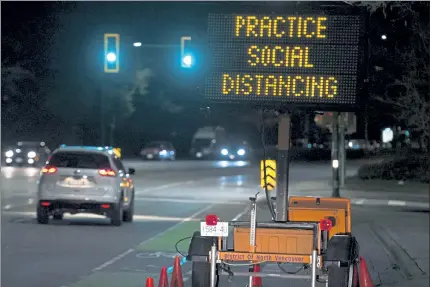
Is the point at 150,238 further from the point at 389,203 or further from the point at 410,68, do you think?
the point at 410,68

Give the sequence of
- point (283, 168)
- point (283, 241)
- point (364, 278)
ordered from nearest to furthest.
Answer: point (283, 241), point (283, 168), point (364, 278)

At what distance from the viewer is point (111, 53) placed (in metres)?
28.3

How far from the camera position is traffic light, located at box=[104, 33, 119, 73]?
2814cm

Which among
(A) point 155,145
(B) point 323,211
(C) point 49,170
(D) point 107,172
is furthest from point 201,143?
(B) point 323,211

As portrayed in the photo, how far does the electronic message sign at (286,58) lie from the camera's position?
9.84 metres

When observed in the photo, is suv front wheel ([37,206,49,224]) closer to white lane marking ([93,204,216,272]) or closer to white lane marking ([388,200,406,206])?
white lane marking ([93,204,216,272])

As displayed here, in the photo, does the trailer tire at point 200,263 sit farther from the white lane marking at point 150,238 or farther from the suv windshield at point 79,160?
the suv windshield at point 79,160

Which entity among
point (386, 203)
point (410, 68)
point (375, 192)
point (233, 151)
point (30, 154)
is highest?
point (410, 68)

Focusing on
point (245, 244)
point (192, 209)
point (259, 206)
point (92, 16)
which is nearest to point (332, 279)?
point (245, 244)

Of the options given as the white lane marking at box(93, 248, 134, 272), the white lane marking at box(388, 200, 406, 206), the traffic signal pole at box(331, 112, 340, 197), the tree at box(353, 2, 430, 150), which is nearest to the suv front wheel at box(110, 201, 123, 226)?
the white lane marking at box(93, 248, 134, 272)

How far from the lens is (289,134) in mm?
10750

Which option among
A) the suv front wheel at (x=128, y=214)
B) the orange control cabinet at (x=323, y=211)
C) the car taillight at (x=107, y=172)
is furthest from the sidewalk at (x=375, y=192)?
the orange control cabinet at (x=323, y=211)

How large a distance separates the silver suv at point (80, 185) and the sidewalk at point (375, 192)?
39.9 ft

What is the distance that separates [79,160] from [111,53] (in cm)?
778
